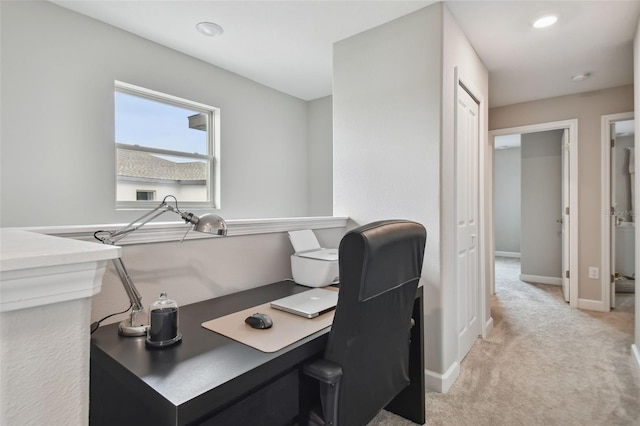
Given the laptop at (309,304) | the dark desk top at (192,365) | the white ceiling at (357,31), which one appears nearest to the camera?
the dark desk top at (192,365)

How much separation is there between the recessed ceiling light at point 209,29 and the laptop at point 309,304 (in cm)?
207

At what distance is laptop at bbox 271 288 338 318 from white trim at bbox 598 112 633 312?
3.50 m

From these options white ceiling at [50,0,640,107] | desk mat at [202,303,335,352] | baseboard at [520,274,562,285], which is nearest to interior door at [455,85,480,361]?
white ceiling at [50,0,640,107]

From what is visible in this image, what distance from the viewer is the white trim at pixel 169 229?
1.16m

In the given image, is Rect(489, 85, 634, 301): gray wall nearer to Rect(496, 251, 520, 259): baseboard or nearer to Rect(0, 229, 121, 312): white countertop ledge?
Rect(496, 251, 520, 259): baseboard

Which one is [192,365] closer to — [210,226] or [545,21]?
[210,226]

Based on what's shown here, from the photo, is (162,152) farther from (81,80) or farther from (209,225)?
(209,225)

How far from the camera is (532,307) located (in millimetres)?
3641

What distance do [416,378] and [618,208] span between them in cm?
441

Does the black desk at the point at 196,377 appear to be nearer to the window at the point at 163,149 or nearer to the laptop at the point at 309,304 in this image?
the laptop at the point at 309,304

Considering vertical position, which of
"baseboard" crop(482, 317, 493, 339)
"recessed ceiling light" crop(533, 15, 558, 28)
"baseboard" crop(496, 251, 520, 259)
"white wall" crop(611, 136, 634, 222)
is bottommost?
"baseboard" crop(482, 317, 493, 339)

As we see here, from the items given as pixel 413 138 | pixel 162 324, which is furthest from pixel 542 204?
pixel 162 324

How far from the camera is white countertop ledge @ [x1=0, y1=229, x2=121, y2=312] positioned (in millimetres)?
462

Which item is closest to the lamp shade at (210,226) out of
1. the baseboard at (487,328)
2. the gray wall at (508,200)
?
the baseboard at (487,328)
